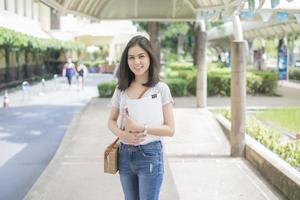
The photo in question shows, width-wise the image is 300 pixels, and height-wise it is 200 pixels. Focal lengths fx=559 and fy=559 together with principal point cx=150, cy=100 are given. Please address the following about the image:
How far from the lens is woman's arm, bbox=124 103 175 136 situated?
3.72 metres

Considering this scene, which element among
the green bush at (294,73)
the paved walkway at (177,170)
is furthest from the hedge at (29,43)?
the green bush at (294,73)

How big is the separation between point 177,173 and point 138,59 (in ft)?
13.5

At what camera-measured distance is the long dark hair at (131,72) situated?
3936 millimetres

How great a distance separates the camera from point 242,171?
784 cm

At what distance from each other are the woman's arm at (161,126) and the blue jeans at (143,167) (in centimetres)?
12

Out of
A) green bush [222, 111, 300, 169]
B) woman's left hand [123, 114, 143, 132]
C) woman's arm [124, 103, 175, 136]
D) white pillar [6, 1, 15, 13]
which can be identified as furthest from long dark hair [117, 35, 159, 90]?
white pillar [6, 1, 15, 13]

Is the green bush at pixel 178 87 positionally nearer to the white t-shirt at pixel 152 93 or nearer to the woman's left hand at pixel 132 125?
the white t-shirt at pixel 152 93

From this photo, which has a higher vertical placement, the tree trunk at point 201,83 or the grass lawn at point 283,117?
the tree trunk at point 201,83

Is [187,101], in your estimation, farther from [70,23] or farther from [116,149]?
[70,23]

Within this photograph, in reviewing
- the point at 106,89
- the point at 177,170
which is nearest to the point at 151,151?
the point at 177,170

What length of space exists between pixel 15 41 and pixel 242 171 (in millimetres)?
15681

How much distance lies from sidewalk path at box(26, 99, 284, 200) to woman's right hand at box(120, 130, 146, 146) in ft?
9.04

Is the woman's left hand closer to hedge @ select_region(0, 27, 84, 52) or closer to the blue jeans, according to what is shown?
the blue jeans

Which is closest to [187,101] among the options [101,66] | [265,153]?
[265,153]
